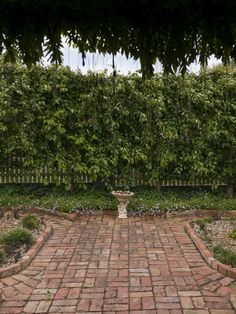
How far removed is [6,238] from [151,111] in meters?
4.86

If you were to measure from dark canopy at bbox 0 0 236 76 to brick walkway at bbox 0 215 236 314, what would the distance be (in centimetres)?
247

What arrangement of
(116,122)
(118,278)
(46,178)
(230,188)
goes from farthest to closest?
(230,188) < (46,178) < (116,122) < (118,278)

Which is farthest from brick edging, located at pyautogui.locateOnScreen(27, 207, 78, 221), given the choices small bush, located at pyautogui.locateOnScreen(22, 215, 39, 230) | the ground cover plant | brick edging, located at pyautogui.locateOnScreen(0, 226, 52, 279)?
brick edging, located at pyautogui.locateOnScreen(0, 226, 52, 279)

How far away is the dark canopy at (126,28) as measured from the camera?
1597mm

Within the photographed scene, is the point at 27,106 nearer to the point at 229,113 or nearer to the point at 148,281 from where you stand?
the point at 229,113

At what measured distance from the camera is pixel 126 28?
176 centimetres

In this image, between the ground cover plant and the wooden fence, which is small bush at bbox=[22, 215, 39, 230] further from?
the wooden fence

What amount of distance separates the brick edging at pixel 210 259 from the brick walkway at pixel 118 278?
0.07 meters

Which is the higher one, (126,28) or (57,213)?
(126,28)

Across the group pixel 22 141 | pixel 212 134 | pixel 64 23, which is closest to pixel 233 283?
pixel 64 23

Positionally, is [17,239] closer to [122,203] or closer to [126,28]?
[122,203]

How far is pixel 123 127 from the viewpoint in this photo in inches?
357

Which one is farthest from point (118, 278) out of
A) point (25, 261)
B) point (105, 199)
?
point (105, 199)

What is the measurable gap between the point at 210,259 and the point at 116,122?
4.79 meters
